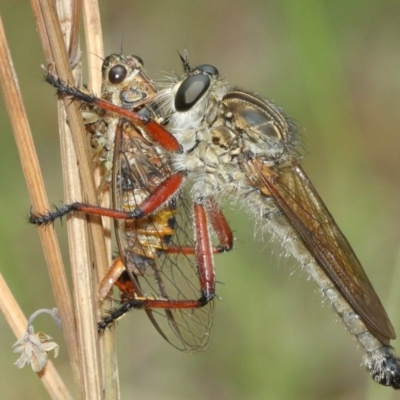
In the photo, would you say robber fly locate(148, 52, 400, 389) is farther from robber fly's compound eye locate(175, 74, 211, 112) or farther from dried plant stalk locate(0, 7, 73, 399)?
dried plant stalk locate(0, 7, 73, 399)

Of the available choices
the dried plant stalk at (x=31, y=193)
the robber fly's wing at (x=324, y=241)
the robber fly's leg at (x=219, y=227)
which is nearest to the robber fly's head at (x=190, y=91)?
the robber fly's wing at (x=324, y=241)

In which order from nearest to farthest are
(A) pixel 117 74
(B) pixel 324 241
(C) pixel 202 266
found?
(A) pixel 117 74
(C) pixel 202 266
(B) pixel 324 241

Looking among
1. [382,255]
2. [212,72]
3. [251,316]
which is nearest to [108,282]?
[212,72]

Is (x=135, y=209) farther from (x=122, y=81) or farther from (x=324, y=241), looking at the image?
(x=324, y=241)

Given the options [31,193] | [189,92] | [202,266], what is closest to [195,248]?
[202,266]

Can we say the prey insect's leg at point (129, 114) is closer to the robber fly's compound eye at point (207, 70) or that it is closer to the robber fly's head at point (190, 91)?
the robber fly's head at point (190, 91)

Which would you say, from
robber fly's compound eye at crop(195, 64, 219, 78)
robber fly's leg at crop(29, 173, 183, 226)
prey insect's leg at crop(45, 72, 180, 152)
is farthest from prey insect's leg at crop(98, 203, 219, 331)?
robber fly's compound eye at crop(195, 64, 219, 78)
